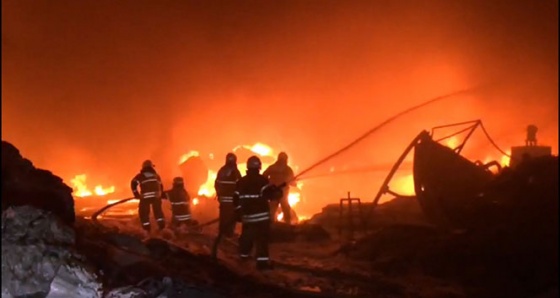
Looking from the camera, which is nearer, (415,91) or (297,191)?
(297,191)

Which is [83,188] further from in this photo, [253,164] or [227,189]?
[253,164]

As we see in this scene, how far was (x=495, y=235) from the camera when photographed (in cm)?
743

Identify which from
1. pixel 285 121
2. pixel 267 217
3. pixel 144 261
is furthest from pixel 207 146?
pixel 144 261

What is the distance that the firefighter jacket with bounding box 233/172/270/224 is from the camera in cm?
877

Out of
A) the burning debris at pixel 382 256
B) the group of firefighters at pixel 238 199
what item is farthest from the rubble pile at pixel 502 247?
the group of firefighters at pixel 238 199

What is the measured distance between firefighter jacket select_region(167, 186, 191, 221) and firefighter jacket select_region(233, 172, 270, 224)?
3.48m

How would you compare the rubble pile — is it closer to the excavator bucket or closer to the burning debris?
the burning debris

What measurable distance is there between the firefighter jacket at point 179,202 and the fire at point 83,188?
1534 cm

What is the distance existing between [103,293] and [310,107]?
76.6ft

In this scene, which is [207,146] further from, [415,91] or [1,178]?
[1,178]

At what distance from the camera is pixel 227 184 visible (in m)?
11.0

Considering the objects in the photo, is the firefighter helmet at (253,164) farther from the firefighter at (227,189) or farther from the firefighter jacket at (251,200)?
the firefighter at (227,189)

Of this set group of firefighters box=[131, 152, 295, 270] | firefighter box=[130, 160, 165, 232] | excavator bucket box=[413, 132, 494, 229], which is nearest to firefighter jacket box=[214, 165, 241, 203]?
group of firefighters box=[131, 152, 295, 270]

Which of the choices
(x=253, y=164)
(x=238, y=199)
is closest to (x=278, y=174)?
(x=253, y=164)
